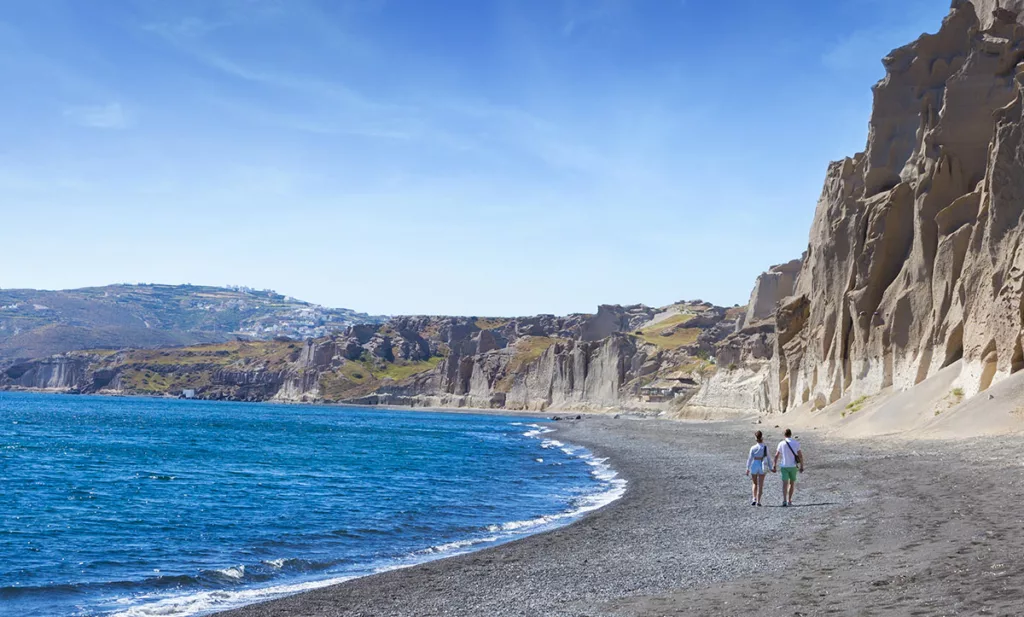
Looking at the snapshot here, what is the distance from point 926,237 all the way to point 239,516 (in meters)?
44.8

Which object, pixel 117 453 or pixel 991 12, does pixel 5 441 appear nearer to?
pixel 117 453

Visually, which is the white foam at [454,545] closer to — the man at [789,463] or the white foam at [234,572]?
the white foam at [234,572]

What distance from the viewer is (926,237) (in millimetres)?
56375

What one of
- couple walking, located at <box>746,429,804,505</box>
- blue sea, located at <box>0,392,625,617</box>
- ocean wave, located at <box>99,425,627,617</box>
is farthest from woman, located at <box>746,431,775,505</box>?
blue sea, located at <box>0,392,625,617</box>

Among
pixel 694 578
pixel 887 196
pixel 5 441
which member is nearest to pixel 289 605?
pixel 694 578

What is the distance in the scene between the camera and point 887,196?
65.1 m

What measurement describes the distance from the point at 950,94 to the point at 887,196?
10260 mm

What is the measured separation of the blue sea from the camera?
64.4 feet

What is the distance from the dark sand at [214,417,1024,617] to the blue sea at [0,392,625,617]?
293 centimetres

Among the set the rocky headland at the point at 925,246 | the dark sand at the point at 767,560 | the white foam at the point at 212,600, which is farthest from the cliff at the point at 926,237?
the white foam at the point at 212,600

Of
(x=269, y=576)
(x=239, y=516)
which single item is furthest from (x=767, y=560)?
(x=239, y=516)

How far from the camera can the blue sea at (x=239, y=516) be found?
19.6 metres

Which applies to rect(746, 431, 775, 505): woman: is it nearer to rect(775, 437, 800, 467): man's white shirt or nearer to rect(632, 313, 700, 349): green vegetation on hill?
rect(775, 437, 800, 467): man's white shirt

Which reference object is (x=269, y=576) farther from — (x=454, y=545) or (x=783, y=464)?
(x=783, y=464)
